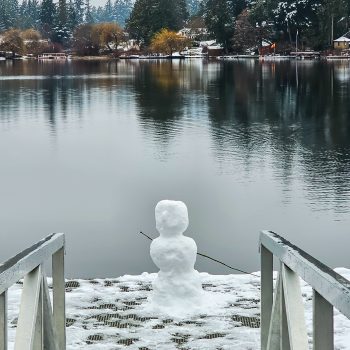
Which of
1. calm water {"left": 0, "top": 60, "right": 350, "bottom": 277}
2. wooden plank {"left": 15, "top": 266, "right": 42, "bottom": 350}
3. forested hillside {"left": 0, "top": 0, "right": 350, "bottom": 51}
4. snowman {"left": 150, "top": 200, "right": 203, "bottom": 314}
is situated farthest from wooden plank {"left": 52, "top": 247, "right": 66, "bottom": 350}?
forested hillside {"left": 0, "top": 0, "right": 350, "bottom": 51}

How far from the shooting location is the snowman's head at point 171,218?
6.39m

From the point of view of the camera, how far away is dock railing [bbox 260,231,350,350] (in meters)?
2.50

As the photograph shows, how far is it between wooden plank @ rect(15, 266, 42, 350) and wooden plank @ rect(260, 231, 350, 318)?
969 millimetres

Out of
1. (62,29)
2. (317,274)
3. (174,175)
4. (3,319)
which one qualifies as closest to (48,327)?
(3,319)

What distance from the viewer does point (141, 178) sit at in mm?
16625

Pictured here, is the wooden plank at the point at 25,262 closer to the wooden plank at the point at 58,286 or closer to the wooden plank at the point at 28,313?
the wooden plank at the point at 28,313

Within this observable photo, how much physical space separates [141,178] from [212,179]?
146 centimetres

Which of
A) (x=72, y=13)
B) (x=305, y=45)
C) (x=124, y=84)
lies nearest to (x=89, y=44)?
(x=72, y=13)

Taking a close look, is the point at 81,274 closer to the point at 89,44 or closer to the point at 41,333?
the point at 41,333

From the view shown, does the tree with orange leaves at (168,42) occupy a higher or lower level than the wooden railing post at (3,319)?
higher

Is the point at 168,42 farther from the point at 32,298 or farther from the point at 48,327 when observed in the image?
the point at 32,298

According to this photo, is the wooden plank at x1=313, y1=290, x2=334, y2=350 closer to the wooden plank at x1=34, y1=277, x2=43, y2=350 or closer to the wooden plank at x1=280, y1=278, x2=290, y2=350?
the wooden plank at x1=280, y1=278, x2=290, y2=350

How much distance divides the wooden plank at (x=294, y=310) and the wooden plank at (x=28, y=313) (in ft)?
3.09

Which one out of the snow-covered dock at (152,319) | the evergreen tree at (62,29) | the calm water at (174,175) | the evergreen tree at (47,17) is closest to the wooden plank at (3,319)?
the snow-covered dock at (152,319)
